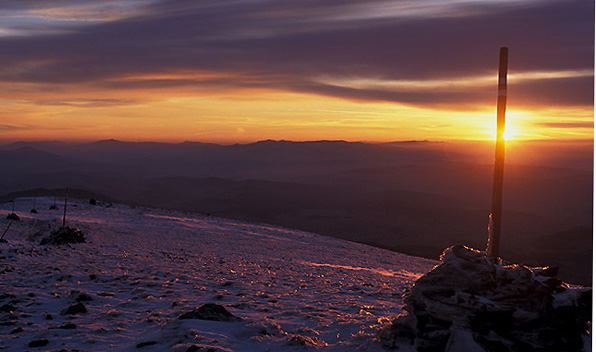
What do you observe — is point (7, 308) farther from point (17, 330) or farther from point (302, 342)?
point (302, 342)

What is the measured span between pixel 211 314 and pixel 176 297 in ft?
6.51

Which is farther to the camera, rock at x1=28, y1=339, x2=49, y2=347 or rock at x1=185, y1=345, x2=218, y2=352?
rock at x1=28, y1=339, x2=49, y2=347

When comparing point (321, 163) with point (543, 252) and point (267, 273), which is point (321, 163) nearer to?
point (543, 252)

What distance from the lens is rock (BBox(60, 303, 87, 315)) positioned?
24.5 feet

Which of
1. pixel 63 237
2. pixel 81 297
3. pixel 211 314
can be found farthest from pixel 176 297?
pixel 63 237

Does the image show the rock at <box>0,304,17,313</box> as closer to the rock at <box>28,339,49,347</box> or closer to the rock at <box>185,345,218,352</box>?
the rock at <box>28,339,49,347</box>

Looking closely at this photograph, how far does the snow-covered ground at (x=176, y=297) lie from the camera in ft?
20.4

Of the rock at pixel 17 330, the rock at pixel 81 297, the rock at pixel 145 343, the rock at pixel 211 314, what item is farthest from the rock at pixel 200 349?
the rock at pixel 81 297

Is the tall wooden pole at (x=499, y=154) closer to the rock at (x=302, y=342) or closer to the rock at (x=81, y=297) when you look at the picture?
the rock at (x=302, y=342)

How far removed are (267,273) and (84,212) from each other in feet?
61.9

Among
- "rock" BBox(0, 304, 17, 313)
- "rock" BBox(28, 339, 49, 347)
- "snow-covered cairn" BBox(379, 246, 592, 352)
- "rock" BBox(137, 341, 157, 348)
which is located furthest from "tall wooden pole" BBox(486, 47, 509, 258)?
"rock" BBox(0, 304, 17, 313)

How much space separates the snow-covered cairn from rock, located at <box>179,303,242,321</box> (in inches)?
97.2

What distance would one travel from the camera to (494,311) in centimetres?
545

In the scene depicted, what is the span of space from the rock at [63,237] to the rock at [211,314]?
9512 millimetres
